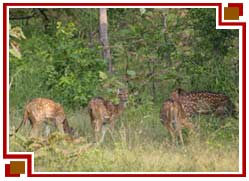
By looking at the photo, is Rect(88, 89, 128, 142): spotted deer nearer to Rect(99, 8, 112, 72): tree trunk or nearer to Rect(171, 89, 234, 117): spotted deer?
Rect(171, 89, 234, 117): spotted deer

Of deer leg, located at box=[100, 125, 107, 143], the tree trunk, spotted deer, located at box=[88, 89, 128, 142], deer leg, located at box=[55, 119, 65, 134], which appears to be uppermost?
the tree trunk

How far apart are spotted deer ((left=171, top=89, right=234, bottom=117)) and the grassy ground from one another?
0.49 metres

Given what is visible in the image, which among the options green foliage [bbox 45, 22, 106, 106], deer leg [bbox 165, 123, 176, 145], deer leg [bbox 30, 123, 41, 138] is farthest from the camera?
green foliage [bbox 45, 22, 106, 106]

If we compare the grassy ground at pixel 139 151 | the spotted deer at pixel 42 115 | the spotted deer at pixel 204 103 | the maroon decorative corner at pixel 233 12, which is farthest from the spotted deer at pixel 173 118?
the maroon decorative corner at pixel 233 12

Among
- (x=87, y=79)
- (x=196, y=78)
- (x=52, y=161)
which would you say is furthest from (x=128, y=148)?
(x=196, y=78)

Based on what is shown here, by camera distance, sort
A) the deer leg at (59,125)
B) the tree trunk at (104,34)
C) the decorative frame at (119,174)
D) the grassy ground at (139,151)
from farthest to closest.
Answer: the tree trunk at (104,34), the deer leg at (59,125), the grassy ground at (139,151), the decorative frame at (119,174)

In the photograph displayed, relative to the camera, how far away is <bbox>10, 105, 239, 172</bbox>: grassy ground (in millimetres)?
10766

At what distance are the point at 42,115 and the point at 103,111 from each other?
0.85 metres

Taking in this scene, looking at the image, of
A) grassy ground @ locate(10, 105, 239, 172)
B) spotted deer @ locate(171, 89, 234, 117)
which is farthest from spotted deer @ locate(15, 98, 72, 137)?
spotted deer @ locate(171, 89, 234, 117)

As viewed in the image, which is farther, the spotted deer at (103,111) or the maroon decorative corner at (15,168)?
the spotted deer at (103,111)

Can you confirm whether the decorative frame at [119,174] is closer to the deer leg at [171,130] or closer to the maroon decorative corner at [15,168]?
the maroon decorative corner at [15,168]

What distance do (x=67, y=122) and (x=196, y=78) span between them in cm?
242

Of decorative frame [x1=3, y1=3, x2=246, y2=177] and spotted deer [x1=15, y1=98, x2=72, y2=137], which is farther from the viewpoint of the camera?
spotted deer [x1=15, y1=98, x2=72, y2=137]

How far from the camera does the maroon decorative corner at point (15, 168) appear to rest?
10.5m
